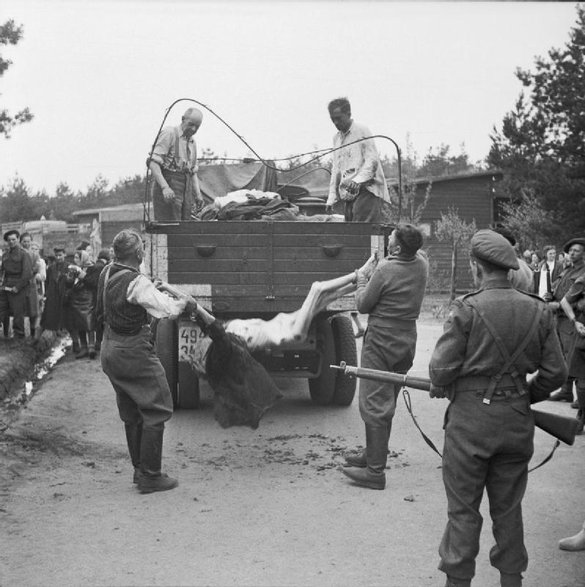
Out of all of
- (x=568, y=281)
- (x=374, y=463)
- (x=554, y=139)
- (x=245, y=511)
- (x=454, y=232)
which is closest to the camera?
(x=245, y=511)

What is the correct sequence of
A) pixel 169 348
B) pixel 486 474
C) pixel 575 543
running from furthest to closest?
pixel 169 348 → pixel 575 543 → pixel 486 474

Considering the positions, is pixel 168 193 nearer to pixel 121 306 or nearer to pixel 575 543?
pixel 121 306

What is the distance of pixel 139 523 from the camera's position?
4934mm

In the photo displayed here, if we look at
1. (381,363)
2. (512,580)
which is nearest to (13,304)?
(381,363)

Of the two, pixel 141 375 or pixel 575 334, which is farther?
pixel 575 334

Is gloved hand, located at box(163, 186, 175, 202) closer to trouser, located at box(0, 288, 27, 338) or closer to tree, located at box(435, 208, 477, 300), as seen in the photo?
trouser, located at box(0, 288, 27, 338)

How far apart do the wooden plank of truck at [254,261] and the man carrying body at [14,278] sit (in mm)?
6626

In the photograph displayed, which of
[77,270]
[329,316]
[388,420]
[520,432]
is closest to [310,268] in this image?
[329,316]

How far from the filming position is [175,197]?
28.2ft

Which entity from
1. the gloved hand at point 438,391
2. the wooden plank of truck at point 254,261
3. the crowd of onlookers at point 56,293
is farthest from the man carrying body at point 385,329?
the crowd of onlookers at point 56,293

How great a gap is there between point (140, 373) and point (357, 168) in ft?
11.5

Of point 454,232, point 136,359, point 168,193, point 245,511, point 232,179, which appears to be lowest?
point 245,511

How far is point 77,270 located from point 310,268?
633 cm

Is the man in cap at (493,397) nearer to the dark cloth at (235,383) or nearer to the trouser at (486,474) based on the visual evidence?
the trouser at (486,474)
